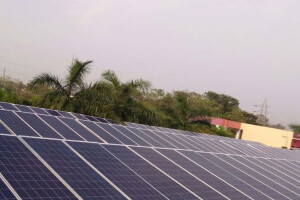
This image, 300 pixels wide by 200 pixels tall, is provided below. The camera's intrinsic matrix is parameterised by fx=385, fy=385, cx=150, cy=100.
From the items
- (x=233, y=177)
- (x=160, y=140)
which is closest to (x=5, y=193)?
(x=233, y=177)

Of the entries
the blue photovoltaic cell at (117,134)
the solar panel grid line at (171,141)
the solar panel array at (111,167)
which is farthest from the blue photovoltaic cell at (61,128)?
the solar panel grid line at (171,141)

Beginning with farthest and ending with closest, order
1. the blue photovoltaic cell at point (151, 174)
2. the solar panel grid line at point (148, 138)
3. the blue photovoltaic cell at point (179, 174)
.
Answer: the solar panel grid line at point (148, 138) → the blue photovoltaic cell at point (179, 174) → the blue photovoltaic cell at point (151, 174)

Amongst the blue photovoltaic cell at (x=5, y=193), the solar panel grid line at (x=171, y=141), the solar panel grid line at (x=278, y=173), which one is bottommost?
the solar panel grid line at (x=278, y=173)

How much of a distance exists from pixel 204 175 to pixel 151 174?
2.40 m

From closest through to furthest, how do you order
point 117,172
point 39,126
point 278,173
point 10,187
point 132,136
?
1. point 10,187
2. point 117,172
3. point 39,126
4. point 132,136
5. point 278,173

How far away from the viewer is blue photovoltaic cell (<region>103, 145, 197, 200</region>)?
363 inches

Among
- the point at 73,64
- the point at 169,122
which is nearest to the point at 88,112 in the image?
the point at 73,64

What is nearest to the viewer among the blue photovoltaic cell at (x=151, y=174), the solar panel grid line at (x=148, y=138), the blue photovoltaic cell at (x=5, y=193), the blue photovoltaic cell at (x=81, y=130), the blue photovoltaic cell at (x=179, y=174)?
the blue photovoltaic cell at (x=5, y=193)

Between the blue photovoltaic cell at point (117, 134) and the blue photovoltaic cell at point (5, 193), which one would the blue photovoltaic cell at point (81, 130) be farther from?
the blue photovoltaic cell at point (5, 193)

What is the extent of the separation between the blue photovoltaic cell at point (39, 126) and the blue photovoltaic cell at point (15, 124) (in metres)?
0.29

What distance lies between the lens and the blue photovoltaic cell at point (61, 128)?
11446 millimetres

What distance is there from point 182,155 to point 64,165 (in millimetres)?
5800

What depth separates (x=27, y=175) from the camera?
7324mm

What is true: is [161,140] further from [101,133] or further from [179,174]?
[179,174]
